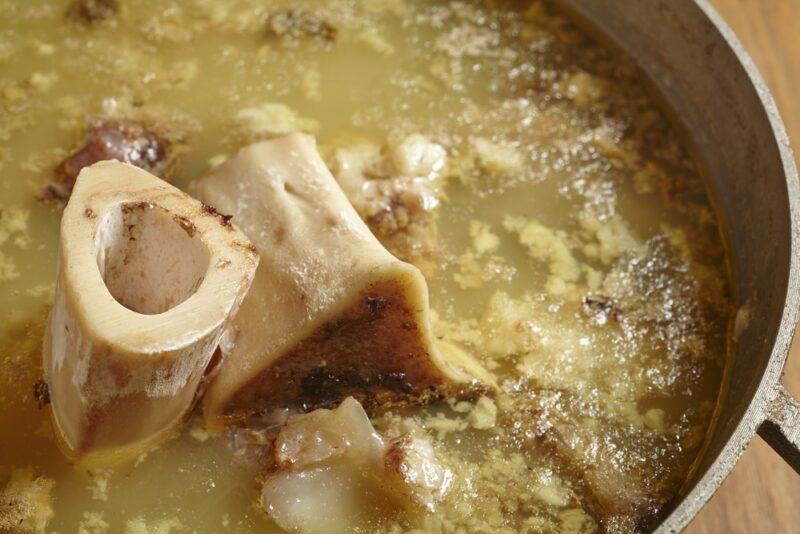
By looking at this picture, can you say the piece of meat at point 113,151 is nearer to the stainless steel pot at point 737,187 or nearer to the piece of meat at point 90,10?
the piece of meat at point 90,10

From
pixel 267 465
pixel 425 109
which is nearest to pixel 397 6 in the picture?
pixel 425 109

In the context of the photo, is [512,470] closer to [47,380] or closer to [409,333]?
[409,333]

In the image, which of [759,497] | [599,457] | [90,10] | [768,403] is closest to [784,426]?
[768,403]

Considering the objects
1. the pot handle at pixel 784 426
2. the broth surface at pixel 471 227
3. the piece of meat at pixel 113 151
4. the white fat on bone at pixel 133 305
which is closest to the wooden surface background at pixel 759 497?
the broth surface at pixel 471 227

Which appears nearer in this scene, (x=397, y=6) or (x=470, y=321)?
(x=470, y=321)

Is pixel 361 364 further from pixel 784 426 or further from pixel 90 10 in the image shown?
pixel 90 10

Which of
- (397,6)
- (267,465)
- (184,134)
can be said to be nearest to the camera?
(267,465)
